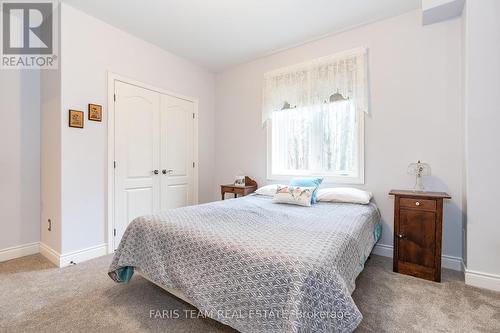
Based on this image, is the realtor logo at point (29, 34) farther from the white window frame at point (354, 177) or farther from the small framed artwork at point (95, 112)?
the white window frame at point (354, 177)

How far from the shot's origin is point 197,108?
396cm

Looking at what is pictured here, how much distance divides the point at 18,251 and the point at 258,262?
3115 mm

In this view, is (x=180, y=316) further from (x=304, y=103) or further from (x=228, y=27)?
(x=228, y=27)

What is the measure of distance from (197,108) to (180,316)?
3.14 meters

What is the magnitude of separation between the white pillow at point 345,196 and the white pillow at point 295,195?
6.4 inches

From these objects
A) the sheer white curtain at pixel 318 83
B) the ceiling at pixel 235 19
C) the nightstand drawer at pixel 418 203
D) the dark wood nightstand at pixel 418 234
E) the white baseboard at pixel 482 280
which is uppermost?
the ceiling at pixel 235 19

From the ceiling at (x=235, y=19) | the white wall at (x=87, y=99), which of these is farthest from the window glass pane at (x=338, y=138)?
the white wall at (x=87, y=99)

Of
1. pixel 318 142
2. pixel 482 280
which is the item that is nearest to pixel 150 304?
pixel 318 142

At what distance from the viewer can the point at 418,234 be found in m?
2.12

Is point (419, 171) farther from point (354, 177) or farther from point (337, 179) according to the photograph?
point (337, 179)

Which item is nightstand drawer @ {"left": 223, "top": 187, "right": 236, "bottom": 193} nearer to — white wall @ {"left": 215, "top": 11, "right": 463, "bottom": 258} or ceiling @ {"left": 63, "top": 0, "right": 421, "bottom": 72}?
white wall @ {"left": 215, "top": 11, "right": 463, "bottom": 258}

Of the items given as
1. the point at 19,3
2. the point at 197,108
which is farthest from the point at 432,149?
the point at 19,3

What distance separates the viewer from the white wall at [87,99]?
2.46 meters

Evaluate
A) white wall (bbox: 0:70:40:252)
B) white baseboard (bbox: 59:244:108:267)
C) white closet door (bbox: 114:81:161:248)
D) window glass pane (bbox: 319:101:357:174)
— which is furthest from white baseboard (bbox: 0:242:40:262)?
window glass pane (bbox: 319:101:357:174)
